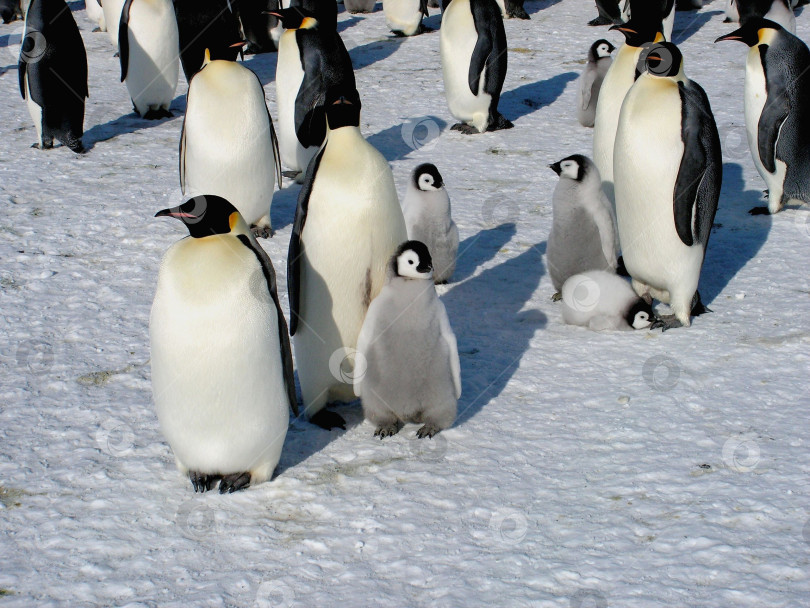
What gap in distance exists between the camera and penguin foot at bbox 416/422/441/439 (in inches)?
144

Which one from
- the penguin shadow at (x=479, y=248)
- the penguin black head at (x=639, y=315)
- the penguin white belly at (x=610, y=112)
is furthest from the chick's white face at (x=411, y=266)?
the penguin white belly at (x=610, y=112)

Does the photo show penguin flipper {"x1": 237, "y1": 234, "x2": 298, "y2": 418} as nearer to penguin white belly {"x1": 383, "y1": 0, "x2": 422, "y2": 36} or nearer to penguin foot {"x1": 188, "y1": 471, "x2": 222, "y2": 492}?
penguin foot {"x1": 188, "y1": 471, "x2": 222, "y2": 492}

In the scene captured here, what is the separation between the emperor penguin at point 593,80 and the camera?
7.61 m

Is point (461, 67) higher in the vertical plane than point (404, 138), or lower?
higher

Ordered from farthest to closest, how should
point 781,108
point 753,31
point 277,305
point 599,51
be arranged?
1. point 599,51
2. point 753,31
3. point 781,108
4. point 277,305

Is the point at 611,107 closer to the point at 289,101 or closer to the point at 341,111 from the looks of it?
the point at 341,111

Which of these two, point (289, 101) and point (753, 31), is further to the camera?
point (289, 101)

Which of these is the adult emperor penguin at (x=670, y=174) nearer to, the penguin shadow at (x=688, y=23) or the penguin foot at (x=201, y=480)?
the penguin foot at (x=201, y=480)

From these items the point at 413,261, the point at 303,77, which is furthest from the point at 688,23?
the point at 413,261

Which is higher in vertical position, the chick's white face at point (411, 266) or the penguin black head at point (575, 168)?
the chick's white face at point (411, 266)

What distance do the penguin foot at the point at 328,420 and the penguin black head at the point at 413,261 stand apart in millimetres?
687

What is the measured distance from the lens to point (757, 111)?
19.8 feet

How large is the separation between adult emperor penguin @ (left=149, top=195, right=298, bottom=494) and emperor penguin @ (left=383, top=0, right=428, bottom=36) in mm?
8076

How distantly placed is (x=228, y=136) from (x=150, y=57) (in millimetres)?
3330
